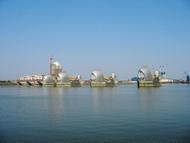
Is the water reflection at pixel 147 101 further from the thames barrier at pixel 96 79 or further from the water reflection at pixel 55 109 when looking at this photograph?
the thames barrier at pixel 96 79

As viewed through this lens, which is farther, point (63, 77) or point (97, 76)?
point (63, 77)

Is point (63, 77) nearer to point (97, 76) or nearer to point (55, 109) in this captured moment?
point (97, 76)

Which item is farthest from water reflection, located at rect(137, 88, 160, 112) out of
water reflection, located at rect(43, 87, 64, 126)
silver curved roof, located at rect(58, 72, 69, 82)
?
silver curved roof, located at rect(58, 72, 69, 82)

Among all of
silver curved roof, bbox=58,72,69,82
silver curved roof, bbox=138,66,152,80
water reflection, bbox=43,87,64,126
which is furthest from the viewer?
silver curved roof, bbox=58,72,69,82

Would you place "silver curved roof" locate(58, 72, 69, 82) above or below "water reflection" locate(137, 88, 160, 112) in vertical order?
above

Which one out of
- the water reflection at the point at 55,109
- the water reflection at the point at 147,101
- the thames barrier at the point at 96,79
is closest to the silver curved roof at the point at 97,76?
the thames barrier at the point at 96,79

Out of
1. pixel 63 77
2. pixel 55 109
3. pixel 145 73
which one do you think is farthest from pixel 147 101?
pixel 63 77

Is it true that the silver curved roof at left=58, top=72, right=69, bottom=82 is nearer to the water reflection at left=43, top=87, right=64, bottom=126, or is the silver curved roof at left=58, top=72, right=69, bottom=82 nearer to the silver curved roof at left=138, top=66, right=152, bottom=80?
the silver curved roof at left=138, top=66, right=152, bottom=80

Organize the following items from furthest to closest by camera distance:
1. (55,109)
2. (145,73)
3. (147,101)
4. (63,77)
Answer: (63,77), (145,73), (147,101), (55,109)

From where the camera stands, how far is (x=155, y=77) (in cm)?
13688

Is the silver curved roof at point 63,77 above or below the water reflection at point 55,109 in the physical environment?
above

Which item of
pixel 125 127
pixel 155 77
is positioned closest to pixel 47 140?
pixel 125 127

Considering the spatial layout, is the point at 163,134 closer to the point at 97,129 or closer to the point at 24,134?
the point at 97,129

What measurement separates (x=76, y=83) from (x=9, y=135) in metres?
146
